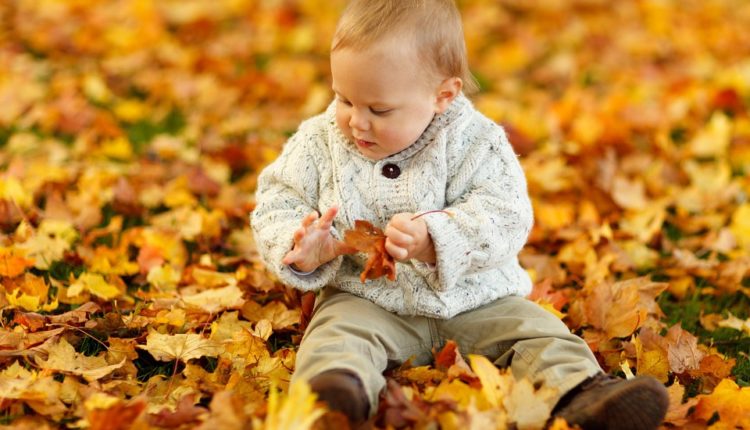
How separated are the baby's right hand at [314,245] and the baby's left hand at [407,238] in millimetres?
155

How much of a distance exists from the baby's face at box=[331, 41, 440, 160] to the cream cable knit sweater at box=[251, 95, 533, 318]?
0.07m

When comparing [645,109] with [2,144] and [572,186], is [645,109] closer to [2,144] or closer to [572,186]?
[572,186]

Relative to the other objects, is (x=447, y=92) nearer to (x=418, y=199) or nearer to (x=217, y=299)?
(x=418, y=199)

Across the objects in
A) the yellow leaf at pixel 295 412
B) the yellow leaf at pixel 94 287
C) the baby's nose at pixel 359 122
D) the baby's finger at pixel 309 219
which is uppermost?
the baby's nose at pixel 359 122

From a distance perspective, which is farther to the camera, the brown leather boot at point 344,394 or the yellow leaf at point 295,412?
the brown leather boot at point 344,394

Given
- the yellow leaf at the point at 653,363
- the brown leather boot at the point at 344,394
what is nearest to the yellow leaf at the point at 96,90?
the brown leather boot at the point at 344,394

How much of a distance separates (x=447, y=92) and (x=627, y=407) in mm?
880

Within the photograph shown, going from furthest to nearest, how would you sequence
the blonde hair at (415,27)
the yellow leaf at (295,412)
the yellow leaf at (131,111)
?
the yellow leaf at (131,111)
the blonde hair at (415,27)
the yellow leaf at (295,412)

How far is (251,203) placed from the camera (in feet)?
10.5

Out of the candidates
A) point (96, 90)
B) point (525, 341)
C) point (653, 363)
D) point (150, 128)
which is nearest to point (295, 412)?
point (525, 341)

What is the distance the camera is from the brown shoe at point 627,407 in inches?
69.9

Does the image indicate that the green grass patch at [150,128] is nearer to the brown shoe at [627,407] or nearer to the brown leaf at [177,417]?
the brown leaf at [177,417]

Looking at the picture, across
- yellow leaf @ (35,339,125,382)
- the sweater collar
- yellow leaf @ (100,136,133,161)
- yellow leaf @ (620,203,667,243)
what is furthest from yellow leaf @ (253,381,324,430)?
yellow leaf @ (100,136,133,161)

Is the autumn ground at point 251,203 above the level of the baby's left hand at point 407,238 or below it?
below
